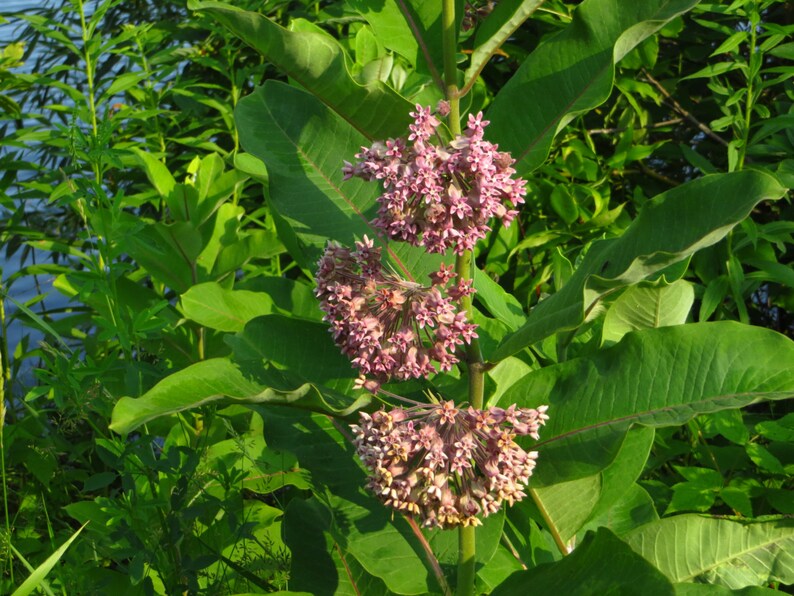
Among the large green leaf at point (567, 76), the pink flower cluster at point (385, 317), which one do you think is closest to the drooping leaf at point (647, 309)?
the large green leaf at point (567, 76)

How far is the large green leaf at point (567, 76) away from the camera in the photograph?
1.33m

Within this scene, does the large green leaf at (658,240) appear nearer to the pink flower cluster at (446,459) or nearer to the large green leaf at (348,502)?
the pink flower cluster at (446,459)

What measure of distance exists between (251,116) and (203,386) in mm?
526

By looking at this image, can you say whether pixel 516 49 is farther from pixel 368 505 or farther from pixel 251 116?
pixel 368 505

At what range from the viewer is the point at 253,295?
6.89ft

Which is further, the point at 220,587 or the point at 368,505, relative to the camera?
the point at 220,587

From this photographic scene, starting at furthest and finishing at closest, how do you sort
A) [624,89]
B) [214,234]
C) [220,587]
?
[624,89]
[214,234]
[220,587]

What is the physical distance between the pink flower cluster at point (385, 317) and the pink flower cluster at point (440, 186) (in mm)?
84

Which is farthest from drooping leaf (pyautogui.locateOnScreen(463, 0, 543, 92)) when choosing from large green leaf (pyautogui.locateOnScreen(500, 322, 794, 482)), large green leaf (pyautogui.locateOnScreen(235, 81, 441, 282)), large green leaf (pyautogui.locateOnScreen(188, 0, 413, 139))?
large green leaf (pyautogui.locateOnScreen(500, 322, 794, 482))

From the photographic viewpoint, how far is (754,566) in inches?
65.6

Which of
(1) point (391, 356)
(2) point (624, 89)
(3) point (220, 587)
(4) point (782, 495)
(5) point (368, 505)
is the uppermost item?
(2) point (624, 89)

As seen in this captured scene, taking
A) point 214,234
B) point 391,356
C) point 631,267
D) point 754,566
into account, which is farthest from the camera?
point 214,234

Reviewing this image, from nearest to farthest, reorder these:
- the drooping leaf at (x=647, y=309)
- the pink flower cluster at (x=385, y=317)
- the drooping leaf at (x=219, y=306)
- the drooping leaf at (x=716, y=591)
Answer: the pink flower cluster at (x=385, y=317) → the drooping leaf at (x=716, y=591) → the drooping leaf at (x=647, y=309) → the drooping leaf at (x=219, y=306)

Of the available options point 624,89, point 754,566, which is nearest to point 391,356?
point 754,566
